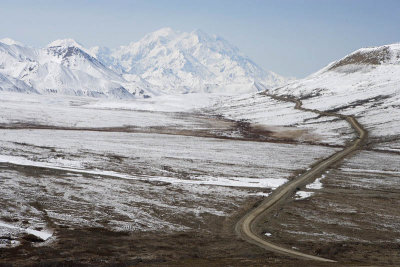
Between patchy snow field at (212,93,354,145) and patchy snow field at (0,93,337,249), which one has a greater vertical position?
patchy snow field at (212,93,354,145)

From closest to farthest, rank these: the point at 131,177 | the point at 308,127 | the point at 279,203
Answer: the point at 279,203 < the point at 131,177 < the point at 308,127

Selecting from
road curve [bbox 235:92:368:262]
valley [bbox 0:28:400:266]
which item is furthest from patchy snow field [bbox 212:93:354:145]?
road curve [bbox 235:92:368:262]

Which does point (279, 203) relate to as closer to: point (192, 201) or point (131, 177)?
point (192, 201)

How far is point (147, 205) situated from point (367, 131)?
106m

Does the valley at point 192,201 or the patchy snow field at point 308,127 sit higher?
the patchy snow field at point 308,127

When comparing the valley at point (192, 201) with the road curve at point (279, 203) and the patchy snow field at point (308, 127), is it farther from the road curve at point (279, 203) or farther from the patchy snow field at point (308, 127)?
the patchy snow field at point (308, 127)

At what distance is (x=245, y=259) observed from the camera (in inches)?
1446

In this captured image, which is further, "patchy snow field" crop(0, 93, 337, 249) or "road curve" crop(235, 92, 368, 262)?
"patchy snow field" crop(0, 93, 337, 249)

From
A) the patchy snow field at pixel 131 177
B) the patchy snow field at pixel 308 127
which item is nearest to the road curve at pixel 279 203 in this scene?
the patchy snow field at pixel 131 177

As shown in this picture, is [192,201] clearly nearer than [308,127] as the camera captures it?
Yes

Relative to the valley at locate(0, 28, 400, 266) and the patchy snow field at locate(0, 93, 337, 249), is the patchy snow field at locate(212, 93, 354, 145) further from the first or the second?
the patchy snow field at locate(0, 93, 337, 249)

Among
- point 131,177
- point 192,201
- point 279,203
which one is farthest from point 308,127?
point 192,201

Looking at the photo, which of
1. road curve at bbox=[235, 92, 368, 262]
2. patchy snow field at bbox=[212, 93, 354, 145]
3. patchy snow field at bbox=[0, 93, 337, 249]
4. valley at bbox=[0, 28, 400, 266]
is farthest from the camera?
patchy snow field at bbox=[212, 93, 354, 145]

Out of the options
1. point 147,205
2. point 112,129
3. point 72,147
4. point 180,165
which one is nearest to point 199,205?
point 147,205
